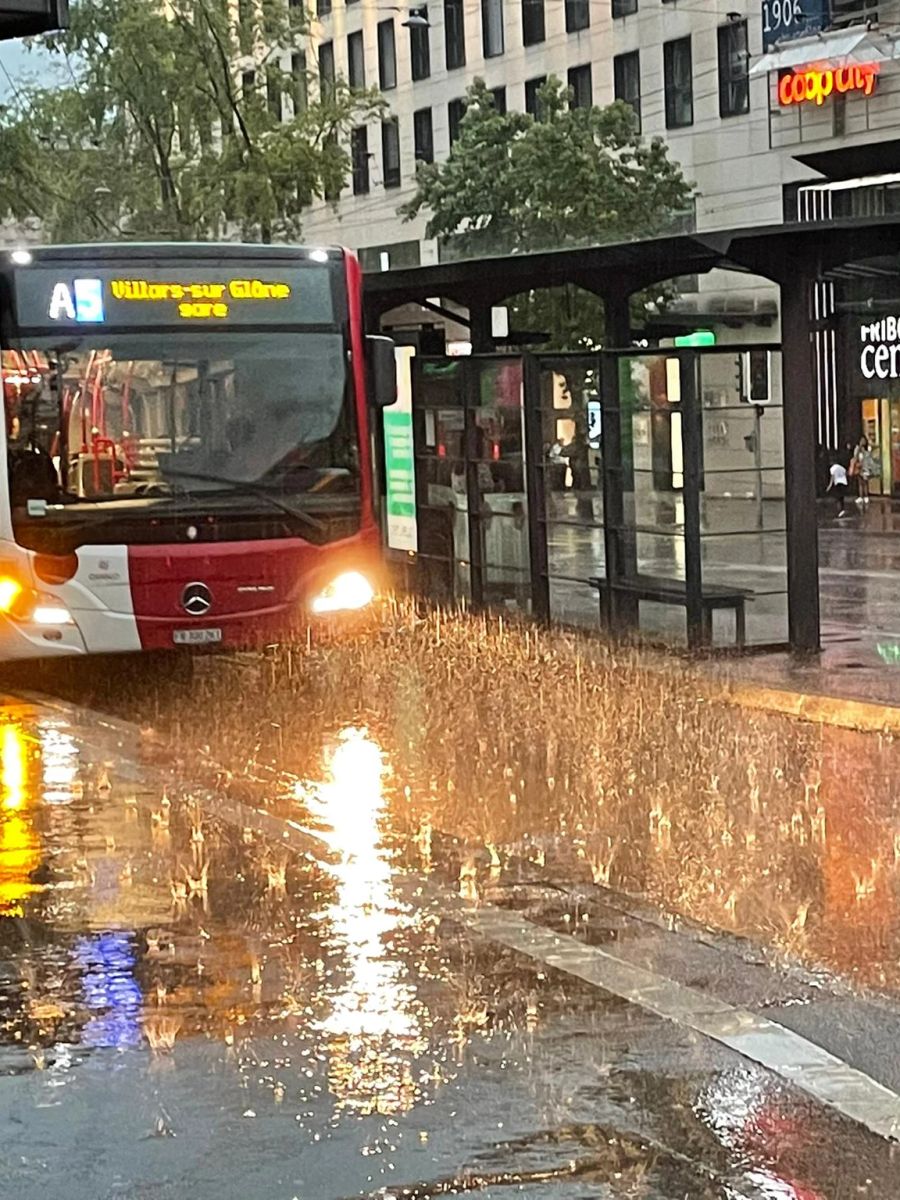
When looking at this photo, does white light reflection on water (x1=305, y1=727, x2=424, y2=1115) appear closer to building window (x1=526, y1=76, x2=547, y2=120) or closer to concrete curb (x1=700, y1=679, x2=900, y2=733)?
concrete curb (x1=700, y1=679, x2=900, y2=733)

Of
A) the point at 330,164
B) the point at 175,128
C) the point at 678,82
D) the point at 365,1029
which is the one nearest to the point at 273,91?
the point at 330,164

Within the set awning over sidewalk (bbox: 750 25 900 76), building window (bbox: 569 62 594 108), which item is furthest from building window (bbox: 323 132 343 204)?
building window (bbox: 569 62 594 108)

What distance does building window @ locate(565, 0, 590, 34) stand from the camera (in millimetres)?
46000

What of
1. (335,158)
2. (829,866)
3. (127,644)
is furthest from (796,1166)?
(335,158)

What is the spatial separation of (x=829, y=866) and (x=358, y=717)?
17.3 feet

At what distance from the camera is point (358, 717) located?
13.5 meters

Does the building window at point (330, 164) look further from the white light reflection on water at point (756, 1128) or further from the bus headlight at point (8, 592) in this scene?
the white light reflection on water at point (756, 1128)

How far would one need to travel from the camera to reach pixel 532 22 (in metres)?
47.5

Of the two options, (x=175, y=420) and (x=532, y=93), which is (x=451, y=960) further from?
(x=532, y=93)

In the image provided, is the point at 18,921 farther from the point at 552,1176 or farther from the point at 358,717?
the point at 358,717

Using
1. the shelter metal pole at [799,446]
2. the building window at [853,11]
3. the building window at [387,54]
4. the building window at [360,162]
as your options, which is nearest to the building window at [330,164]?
the building window at [853,11]

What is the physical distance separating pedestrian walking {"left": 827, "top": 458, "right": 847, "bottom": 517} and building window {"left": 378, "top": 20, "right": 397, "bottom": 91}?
16.5 m

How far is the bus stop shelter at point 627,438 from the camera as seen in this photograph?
15227 millimetres

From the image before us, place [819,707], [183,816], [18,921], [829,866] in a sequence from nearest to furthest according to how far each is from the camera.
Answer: [18,921], [829,866], [183,816], [819,707]
